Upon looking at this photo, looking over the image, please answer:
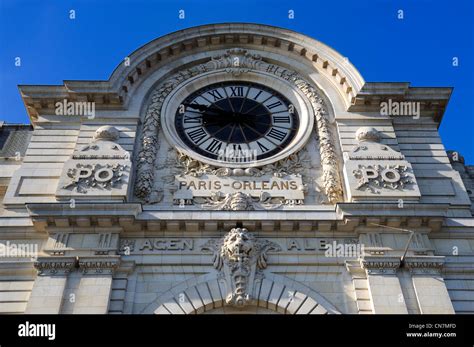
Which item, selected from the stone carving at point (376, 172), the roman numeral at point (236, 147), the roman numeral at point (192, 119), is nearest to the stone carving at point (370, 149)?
the stone carving at point (376, 172)

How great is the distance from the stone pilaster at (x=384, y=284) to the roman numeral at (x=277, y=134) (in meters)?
5.77

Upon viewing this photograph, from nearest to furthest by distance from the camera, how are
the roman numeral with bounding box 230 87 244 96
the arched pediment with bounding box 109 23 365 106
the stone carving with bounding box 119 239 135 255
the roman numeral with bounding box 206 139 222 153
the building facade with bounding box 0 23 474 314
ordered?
the building facade with bounding box 0 23 474 314, the stone carving with bounding box 119 239 135 255, the roman numeral with bounding box 206 139 222 153, the arched pediment with bounding box 109 23 365 106, the roman numeral with bounding box 230 87 244 96

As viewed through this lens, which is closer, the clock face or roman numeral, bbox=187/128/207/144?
the clock face

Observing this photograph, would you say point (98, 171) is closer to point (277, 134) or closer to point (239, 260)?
point (239, 260)

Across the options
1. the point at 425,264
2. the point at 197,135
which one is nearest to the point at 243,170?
the point at 197,135

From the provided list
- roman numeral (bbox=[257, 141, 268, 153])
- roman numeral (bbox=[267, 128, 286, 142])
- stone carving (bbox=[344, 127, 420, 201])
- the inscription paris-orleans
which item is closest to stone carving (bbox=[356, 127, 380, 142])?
stone carving (bbox=[344, 127, 420, 201])

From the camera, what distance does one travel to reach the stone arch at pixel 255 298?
15109 millimetres

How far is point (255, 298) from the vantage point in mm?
15344

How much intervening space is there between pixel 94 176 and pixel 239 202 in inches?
170

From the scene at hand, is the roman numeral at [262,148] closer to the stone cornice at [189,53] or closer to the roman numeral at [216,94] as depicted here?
the roman numeral at [216,94]

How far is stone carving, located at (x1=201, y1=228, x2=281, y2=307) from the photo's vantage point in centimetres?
1537

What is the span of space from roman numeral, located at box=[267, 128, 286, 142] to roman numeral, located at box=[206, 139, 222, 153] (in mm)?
1698

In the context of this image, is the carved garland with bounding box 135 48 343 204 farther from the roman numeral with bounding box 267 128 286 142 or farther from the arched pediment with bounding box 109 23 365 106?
the roman numeral with bounding box 267 128 286 142
